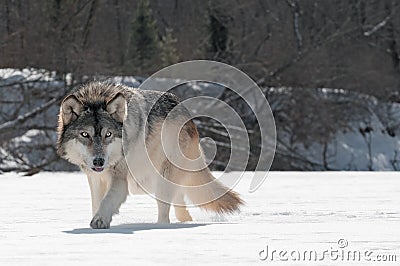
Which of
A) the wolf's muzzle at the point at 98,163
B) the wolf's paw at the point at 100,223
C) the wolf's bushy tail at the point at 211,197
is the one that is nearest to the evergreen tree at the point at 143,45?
the wolf's bushy tail at the point at 211,197

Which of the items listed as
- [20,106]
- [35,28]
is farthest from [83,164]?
[35,28]

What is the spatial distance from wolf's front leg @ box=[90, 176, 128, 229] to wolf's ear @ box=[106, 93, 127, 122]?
411 mm

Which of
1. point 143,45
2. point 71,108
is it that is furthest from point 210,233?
point 143,45

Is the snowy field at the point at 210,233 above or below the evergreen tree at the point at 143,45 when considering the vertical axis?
below

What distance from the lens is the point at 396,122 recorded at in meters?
22.7

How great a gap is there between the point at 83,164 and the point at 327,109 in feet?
54.0

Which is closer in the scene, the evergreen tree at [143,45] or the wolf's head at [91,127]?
the wolf's head at [91,127]

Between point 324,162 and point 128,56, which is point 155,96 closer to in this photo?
point 324,162

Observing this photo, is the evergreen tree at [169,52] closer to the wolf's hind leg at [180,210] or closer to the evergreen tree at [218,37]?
the evergreen tree at [218,37]

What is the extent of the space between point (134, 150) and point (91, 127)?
420mm

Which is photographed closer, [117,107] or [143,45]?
[117,107]

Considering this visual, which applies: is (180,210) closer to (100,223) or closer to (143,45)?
(100,223)

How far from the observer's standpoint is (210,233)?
4.23 meters

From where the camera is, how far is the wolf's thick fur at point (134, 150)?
509 cm
